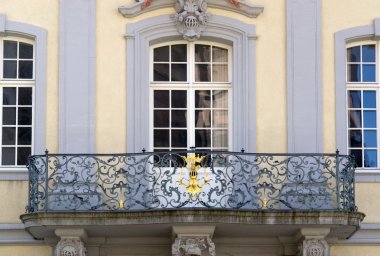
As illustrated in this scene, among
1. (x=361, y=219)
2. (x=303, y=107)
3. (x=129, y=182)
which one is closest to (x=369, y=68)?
(x=303, y=107)

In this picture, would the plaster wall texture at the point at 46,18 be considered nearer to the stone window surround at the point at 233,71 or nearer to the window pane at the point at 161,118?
the stone window surround at the point at 233,71

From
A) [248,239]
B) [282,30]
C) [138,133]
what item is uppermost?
[282,30]

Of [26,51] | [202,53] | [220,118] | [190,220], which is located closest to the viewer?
[190,220]

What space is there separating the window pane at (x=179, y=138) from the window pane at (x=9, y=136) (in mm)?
2481

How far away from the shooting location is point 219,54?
78.0 ft

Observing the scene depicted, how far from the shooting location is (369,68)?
23797 mm

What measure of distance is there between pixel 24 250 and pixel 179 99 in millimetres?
3363

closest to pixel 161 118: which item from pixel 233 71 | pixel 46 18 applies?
pixel 233 71

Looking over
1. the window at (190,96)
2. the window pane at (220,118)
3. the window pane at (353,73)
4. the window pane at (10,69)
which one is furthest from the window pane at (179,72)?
the window pane at (353,73)

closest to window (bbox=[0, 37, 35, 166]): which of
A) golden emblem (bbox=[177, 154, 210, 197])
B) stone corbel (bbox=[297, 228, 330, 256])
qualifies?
golden emblem (bbox=[177, 154, 210, 197])

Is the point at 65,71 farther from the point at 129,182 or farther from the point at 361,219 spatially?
the point at 361,219

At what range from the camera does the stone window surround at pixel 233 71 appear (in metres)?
23.2

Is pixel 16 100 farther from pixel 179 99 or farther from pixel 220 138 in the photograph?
pixel 220 138

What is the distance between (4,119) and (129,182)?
2.46 meters
